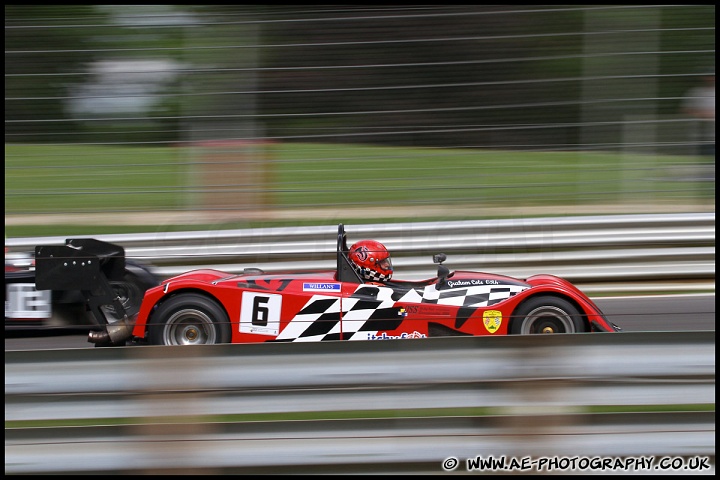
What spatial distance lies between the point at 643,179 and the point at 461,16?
85.4 inches

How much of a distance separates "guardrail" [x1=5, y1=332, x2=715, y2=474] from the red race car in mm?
2035

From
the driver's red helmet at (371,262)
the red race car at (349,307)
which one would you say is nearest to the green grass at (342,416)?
the red race car at (349,307)

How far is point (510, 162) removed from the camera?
7332mm

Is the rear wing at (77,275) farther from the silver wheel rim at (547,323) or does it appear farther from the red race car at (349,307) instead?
the silver wheel rim at (547,323)

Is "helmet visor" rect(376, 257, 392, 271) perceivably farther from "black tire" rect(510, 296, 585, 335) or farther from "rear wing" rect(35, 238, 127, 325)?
"rear wing" rect(35, 238, 127, 325)

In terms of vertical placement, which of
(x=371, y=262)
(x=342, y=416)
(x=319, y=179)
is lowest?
(x=342, y=416)

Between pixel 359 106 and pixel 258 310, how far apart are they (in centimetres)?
253

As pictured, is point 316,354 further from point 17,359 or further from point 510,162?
point 510,162

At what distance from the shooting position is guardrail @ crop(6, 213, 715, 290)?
6.98 metres

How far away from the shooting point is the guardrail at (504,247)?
698cm

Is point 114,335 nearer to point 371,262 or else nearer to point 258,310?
point 258,310

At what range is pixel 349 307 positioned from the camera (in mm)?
4965

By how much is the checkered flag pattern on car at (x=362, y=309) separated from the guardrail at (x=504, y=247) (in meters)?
1.90

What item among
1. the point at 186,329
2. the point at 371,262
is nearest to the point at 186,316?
the point at 186,329
